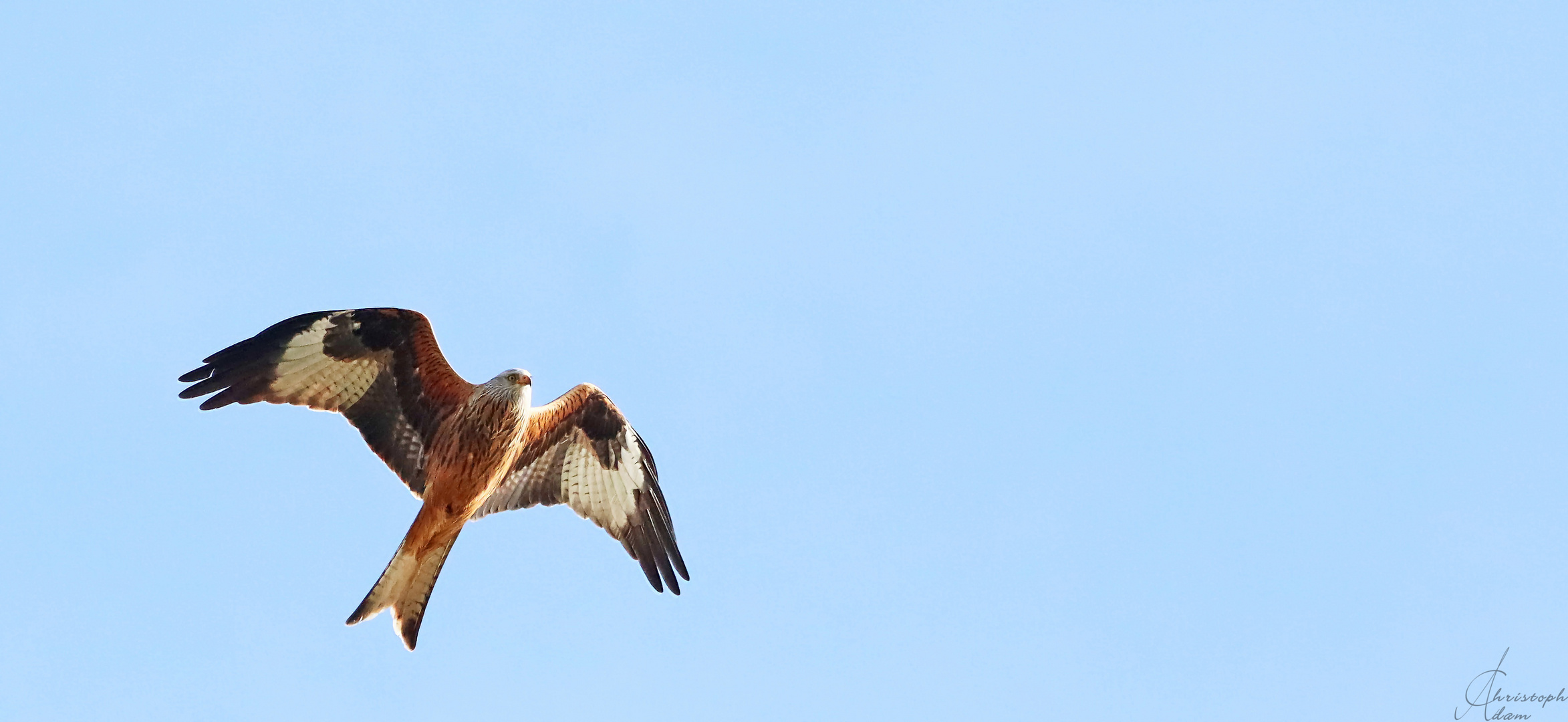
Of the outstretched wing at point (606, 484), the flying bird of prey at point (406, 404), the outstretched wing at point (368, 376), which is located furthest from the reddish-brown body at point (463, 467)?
the outstretched wing at point (606, 484)

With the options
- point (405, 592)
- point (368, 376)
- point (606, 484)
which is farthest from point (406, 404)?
point (606, 484)

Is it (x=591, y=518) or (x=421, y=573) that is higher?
(x=591, y=518)

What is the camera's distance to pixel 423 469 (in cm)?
1216

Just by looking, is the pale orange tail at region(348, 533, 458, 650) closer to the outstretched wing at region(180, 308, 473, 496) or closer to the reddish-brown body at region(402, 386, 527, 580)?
the reddish-brown body at region(402, 386, 527, 580)

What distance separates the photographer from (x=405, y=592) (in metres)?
11.8

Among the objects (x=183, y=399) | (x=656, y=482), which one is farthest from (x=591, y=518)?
(x=183, y=399)

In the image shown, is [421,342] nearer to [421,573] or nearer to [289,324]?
[289,324]

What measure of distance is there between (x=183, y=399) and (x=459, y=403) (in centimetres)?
Result: 213

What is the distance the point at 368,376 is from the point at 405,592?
1834 mm

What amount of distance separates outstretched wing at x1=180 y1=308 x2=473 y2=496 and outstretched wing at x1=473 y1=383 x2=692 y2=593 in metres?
1.05

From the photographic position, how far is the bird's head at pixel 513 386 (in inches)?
470

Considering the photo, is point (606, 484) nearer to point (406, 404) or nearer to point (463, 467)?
point (463, 467)

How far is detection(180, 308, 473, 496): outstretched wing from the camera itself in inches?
469

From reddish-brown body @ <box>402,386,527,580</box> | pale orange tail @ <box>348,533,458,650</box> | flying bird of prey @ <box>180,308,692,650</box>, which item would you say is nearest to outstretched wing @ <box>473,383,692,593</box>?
flying bird of prey @ <box>180,308,692,650</box>
